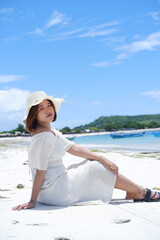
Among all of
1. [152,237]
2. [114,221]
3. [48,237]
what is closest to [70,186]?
[114,221]

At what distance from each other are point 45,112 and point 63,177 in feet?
2.62

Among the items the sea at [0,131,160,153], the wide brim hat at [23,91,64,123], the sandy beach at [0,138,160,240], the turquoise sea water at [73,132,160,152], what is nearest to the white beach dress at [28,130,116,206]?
the sandy beach at [0,138,160,240]

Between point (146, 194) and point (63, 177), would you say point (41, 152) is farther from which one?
point (146, 194)

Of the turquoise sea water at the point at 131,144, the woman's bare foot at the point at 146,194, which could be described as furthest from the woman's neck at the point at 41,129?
the turquoise sea water at the point at 131,144

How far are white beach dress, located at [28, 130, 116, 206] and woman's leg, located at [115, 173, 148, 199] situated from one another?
0.29 feet

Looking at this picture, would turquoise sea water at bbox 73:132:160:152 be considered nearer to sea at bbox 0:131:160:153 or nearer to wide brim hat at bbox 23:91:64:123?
sea at bbox 0:131:160:153

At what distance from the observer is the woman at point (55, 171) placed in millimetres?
3883

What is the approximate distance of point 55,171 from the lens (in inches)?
156

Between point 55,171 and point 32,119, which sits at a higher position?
point 32,119

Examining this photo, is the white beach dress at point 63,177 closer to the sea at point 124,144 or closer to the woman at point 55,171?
the woman at point 55,171

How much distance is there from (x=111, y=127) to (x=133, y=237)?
134 metres

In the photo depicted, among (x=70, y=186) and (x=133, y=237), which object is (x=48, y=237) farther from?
(x=70, y=186)

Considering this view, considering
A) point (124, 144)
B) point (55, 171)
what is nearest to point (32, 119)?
point (55, 171)

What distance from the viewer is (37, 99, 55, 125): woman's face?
13.1ft
